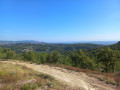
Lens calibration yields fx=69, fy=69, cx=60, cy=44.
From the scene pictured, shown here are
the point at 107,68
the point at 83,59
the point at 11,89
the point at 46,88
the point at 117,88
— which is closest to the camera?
the point at 11,89

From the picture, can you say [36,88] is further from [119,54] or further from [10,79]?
[119,54]

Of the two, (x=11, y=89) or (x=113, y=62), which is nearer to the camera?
(x=11, y=89)

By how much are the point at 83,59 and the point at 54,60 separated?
39.0 feet

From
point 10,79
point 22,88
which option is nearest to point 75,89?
point 22,88

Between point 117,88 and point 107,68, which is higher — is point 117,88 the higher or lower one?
the higher one

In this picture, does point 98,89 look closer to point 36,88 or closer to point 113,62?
point 36,88

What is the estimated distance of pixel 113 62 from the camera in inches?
834

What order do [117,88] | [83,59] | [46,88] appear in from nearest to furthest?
1. [46,88]
2. [117,88]
3. [83,59]

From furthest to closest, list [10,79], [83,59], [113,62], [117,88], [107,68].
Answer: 1. [83,59]
2. [107,68]
3. [113,62]
4. [117,88]
5. [10,79]

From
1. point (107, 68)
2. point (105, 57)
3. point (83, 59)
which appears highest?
point (105, 57)

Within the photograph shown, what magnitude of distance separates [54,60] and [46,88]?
78.7 ft

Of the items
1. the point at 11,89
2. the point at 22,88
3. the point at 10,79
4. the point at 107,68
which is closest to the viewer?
the point at 11,89

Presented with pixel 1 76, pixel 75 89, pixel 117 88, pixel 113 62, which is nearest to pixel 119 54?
pixel 113 62

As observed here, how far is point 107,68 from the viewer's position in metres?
23.4
